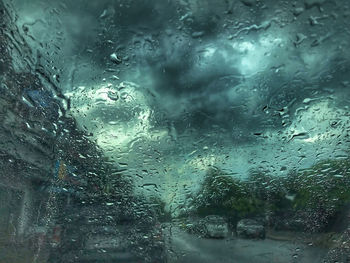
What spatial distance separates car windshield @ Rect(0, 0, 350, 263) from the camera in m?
3.84

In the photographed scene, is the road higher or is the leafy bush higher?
the leafy bush

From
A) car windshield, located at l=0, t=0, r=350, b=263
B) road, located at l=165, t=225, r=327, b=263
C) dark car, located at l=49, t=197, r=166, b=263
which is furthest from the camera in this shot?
road, located at l=165, t=225, r=327, b=263

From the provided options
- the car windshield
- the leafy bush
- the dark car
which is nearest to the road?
the car windshield

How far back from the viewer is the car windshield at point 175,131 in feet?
12.6

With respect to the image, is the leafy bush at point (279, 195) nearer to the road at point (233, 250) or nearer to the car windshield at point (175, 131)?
the car windshield at point (175, 131)

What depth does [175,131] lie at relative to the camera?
Answer: 5.26m

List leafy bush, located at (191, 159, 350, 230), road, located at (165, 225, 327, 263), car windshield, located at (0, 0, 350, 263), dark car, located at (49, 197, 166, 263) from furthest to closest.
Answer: road, located at (165, 225, 327, 263) < dark car, located at (49, 197, 166, 263) < leafy bush, located at (191, 159, 350, 230) < car windshield, located at (0, 0, 350, 263)

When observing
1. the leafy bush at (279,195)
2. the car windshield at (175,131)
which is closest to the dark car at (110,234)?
the car windshield at (175,131)

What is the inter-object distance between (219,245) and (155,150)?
2348mm

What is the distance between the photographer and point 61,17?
3785 millimetres

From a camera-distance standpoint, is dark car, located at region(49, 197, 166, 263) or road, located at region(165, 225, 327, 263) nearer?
dark car, located at region(49, 197, 166, 263)

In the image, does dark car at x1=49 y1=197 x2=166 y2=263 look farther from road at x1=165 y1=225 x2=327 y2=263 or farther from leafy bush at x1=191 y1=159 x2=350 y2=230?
leafy bush at x1=191 y1=159 x2=350 y2=230

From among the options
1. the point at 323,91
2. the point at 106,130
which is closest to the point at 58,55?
the point at 106,130

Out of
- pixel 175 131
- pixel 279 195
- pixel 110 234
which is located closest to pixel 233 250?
pixel 279 195
